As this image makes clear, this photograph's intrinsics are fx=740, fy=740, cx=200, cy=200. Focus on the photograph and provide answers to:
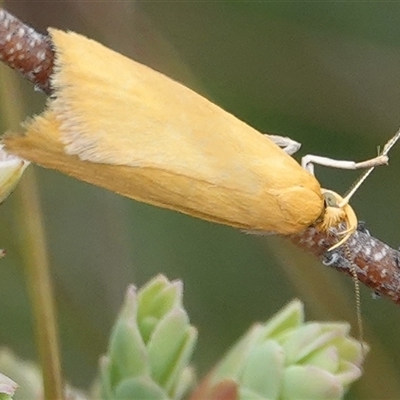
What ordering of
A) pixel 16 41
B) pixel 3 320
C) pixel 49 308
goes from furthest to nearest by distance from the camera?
pixel 3 320 → pixel 49 308 → pixel 16 41

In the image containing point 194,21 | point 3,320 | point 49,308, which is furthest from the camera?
point 194,21

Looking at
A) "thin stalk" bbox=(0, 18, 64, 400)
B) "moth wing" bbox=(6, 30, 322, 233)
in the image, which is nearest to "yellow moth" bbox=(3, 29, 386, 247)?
"moth wing" bbox=(6, 30, 322, 233)

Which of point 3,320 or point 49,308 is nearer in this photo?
point 49,308

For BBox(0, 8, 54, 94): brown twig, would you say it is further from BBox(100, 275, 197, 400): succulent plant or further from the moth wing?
BBox(100, 275, 197, 400): succulent plant

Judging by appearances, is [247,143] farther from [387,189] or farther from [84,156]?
[387,189]

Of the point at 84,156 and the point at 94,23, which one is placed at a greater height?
the point at 94,23

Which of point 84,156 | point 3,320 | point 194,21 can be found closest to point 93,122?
point 84,156

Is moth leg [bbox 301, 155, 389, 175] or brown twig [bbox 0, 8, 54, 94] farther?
moth leg [bbox 301, 155, 389, 175]

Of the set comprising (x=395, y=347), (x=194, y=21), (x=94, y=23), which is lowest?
(x=395, y=347)
